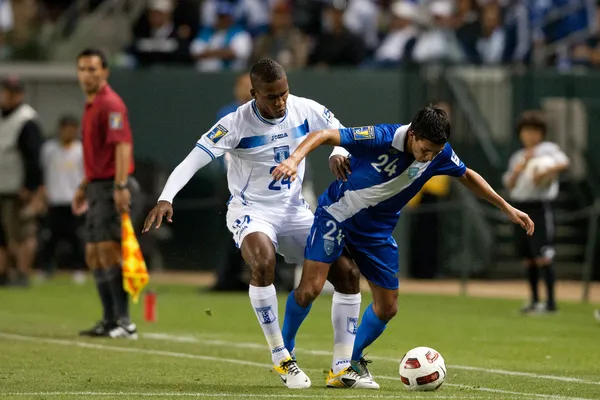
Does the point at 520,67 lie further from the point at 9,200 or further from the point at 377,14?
the point at 9,200

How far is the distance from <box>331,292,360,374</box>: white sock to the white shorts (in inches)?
→ 20.4

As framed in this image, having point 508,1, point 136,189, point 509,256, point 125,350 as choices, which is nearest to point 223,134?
point 125,350

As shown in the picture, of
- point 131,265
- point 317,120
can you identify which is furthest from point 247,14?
point 317,120

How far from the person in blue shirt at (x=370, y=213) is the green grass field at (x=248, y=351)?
472 millimetres

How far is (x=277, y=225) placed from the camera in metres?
9.59

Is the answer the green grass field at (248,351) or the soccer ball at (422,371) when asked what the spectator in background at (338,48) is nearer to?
the green grass field at (248,351)

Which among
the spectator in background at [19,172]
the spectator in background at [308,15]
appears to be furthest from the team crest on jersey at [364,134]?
the spectator in background at [308,15]

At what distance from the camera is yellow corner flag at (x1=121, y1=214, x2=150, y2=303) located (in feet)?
41.5

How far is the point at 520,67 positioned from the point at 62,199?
7695 mm

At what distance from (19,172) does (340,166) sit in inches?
435

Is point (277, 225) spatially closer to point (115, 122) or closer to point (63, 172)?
point (115, 122)

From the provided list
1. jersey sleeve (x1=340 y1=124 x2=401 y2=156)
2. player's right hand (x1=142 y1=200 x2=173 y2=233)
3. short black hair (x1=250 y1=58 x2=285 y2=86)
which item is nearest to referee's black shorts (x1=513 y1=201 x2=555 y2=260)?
jersey sleeve (x1=340 y1=124 x2=401 y2=156)

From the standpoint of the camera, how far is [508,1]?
79.0 feet

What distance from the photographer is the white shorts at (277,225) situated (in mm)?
9445
